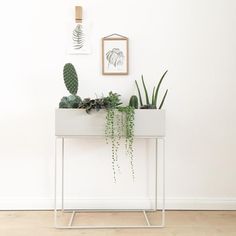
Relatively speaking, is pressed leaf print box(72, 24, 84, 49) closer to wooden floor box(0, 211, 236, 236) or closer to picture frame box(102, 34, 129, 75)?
picture frame box(102, 34, 129, 75)

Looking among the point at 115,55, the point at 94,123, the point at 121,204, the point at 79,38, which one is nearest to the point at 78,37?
the point at 79,38

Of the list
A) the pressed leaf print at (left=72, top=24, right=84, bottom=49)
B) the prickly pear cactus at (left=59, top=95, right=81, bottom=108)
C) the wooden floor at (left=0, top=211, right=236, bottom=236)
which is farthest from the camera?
the pressed leaf print at (left=72, top=24, right=84, bottom=49)

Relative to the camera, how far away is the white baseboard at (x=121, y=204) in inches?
108

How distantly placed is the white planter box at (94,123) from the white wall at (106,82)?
1.40 ft

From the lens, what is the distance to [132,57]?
2.77 m

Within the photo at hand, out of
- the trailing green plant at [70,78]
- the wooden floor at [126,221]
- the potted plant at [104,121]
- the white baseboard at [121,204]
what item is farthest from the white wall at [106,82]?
the potted plant at [104,121]

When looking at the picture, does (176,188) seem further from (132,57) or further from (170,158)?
(132,57)

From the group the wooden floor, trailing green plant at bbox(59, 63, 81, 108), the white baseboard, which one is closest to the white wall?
the white baseboard

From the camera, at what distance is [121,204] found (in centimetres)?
276

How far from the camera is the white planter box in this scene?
92.4 inches

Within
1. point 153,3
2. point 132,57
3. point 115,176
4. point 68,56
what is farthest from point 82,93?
point 153,3

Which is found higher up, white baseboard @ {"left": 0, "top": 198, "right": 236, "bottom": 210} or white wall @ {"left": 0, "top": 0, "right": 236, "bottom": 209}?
white wall @ {"left": 0, "top": 0, "right": 236, "bottom": 209}

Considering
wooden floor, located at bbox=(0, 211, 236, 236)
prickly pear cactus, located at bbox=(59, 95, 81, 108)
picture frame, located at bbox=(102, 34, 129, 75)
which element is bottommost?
wooden floor, located at bbox=(0, 211, 236, 236)

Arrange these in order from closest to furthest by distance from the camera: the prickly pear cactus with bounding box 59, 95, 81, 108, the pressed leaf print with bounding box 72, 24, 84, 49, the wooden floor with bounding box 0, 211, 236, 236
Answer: the wooden floor with bounding box 0, 211, 236, 236, the prickly pear cactus with bounding box 59, 95, 81, 108, the pressed leaf print with bounding box 72, 24, 84, 49
